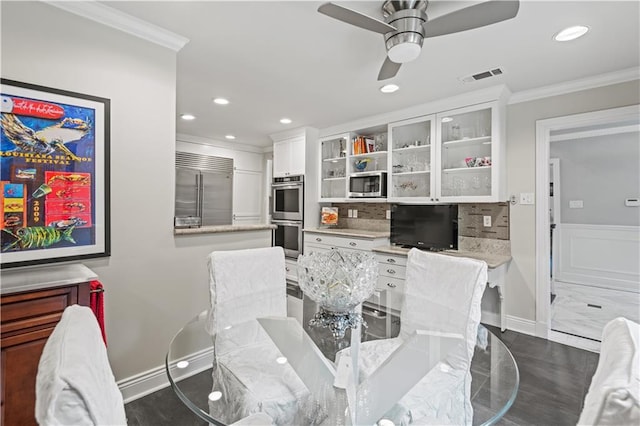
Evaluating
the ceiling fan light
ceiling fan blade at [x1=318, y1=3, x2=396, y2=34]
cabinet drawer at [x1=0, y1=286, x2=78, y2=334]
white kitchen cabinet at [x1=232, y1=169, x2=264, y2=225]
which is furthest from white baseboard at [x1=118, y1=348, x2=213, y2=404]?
white kitchen cabinet at [x1=232, y1=169, x2=264, y2=225]

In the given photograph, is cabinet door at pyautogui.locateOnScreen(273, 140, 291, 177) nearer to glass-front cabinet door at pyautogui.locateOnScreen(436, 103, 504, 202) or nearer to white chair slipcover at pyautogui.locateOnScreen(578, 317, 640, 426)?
glass-front cabinet door at pyautogui.locateOnScreen(436, 103, 504, 202)

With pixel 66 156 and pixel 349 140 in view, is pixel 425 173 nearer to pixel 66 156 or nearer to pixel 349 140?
pixel 349 140

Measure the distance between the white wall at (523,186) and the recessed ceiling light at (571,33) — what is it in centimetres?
104

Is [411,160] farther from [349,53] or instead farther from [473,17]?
[473,17]

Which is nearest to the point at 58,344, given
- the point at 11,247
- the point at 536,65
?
the point at 11,247

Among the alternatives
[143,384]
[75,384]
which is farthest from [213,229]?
[75,384]

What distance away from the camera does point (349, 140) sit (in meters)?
4.39

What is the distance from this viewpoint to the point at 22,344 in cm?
136

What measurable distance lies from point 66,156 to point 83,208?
0.30 meters

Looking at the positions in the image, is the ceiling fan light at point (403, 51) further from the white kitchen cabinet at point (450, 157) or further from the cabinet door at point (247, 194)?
the cabinet door at point (247, 194)

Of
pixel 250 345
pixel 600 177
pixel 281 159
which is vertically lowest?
pixel 250 345

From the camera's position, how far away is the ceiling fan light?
171 cm

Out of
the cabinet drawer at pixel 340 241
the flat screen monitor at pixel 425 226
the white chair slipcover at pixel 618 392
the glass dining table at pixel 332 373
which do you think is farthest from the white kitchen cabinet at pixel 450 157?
the white chair slipcover at pixel 618 392

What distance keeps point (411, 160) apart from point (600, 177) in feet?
11.0
